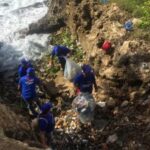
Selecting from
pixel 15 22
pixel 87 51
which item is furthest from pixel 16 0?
pixel 87 51

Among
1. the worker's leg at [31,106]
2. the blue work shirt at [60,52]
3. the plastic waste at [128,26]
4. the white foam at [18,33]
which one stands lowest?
the worker's leg at [31,106]

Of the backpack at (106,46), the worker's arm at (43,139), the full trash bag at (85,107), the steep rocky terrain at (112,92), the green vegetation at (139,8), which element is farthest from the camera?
the green vegetation at (139,8)

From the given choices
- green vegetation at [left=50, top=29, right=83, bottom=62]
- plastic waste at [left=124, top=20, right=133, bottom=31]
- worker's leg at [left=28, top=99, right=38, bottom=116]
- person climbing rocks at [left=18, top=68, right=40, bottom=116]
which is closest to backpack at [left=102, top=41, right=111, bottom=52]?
plastic waste at [left=124, top=20, right=133, bottom=31]

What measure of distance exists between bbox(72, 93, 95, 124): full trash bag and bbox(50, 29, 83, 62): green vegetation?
9.35ft

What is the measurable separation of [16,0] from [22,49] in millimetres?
4563

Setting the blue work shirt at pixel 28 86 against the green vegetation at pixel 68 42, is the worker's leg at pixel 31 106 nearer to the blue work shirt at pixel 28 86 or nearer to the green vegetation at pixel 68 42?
the blue work shirt at pixel 28 86

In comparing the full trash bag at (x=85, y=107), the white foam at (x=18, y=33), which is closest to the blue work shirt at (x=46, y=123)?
the full trash bag at (x=85, y=107)

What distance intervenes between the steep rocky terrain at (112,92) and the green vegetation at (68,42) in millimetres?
245

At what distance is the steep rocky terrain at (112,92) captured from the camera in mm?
9227

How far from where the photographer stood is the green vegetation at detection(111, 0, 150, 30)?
424 inches

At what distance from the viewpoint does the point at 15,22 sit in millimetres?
15891

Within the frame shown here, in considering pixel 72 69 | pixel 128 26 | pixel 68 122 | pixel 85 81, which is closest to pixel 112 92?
pixel 85 81

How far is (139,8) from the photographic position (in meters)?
11.4

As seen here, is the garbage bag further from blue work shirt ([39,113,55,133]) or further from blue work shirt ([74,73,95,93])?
blue work shirt ([39,113,55,133])
